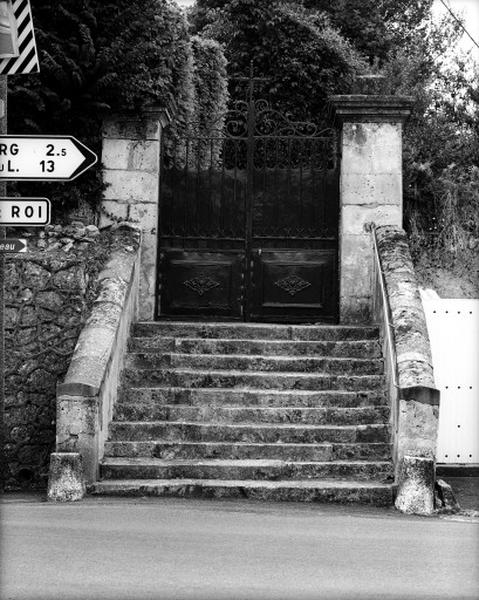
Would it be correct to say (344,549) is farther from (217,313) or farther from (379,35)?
(379,35)

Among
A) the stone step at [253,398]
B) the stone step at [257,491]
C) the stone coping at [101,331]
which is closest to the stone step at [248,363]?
the stone step at [253,398]

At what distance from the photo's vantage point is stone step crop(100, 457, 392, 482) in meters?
10.1

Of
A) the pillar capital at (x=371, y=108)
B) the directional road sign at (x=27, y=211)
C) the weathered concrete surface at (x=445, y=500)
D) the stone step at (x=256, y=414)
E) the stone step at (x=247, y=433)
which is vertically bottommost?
the weathered concrete surface at (x=445, y=500)

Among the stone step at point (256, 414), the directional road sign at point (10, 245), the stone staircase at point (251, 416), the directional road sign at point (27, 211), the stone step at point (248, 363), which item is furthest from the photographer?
the stone step at point (248, 363)

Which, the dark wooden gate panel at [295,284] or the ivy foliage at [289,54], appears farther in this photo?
the ivy foliage at [289,54]

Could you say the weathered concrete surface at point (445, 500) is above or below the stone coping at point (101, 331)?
below

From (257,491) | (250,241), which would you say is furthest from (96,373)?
(250,241)

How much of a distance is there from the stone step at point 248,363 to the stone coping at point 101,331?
65 centimetres

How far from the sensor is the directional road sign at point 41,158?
8938 mm

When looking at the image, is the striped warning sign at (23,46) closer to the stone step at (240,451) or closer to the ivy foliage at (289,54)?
the stone step at (240,451)

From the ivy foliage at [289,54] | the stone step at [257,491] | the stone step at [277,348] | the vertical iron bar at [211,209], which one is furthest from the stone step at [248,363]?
the ivy foliage at [289,54]

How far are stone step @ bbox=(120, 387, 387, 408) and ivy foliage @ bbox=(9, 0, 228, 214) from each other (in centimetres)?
311

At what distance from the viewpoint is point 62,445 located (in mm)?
9891

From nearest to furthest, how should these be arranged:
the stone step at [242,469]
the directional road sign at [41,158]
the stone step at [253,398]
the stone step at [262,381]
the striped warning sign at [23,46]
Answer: the directional road sign at [41,158]
the striped warning sign at [23,46]
the stone step at [242,469]
the stone step at [253,398]
the stone step at [262,381]
